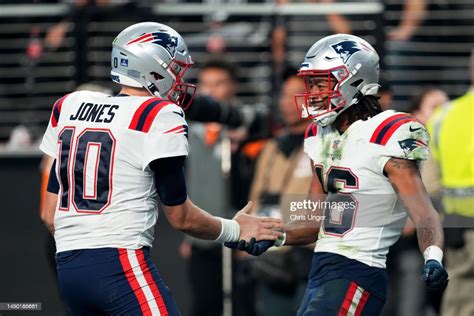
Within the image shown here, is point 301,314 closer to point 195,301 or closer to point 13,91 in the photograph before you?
point 195,301

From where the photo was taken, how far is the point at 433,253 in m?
5.16

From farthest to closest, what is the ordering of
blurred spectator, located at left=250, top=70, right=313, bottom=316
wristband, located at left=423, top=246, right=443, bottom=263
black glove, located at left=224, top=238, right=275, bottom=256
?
blurred spectator, located at left=250, top=70, right=313, bottom=316
black glove, located at left=224, top=238, right=275, bottom=256
wristband, located at left=423, top=246, right=443, bottom=263

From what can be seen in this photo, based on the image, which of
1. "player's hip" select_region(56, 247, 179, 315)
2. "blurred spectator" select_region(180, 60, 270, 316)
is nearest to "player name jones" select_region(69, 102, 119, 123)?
"player's hip" select_region(56, 247, 179, 315)

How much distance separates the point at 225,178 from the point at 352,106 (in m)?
3.39

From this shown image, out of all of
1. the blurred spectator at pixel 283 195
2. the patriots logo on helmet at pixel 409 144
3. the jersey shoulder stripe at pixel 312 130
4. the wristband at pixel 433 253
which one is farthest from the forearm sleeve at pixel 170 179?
the blurred spectator at pixel 283 195

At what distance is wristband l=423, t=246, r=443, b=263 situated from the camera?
16.9 ft

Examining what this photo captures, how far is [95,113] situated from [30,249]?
440 centimetres

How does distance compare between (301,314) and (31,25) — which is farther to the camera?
(31,25)

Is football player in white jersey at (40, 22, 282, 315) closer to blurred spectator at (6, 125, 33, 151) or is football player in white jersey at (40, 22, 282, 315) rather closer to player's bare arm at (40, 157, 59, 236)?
player's bare arm at (40, 157, 59, 236)

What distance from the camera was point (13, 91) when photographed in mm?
10539

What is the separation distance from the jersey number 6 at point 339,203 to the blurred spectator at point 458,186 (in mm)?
1913

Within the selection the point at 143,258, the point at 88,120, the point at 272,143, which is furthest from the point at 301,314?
the point at 272,143

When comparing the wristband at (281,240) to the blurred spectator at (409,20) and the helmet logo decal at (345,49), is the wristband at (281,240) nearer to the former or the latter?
the helmet logo decal at (345,49)

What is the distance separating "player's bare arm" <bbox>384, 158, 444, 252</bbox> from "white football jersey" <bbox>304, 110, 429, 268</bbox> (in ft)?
0.17
